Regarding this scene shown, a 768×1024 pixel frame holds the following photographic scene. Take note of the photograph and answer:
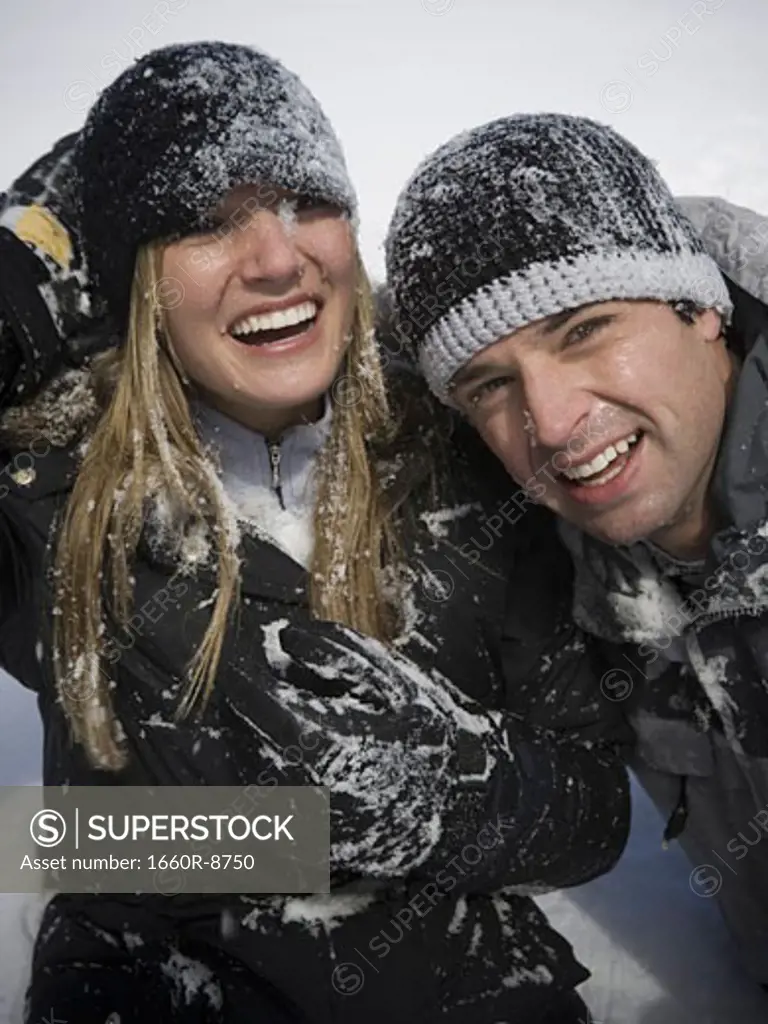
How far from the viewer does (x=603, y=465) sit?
1617 mm

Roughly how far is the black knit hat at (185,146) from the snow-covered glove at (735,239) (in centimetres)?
65

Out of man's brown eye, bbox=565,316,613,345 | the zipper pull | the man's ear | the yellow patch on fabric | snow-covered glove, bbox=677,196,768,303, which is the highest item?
the yellow patch on fabric

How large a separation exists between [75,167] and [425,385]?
2.54 feet

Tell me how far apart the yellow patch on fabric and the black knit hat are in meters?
0.08

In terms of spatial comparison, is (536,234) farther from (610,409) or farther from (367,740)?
(367,740)

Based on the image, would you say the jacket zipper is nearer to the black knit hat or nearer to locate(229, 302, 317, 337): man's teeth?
locate(229, 302, 317, 337): man's teeth

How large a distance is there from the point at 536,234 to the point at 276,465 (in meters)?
0.68

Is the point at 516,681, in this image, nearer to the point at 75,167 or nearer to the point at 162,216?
the point at 162,216

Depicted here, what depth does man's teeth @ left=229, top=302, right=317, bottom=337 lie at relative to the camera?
67.8 inches

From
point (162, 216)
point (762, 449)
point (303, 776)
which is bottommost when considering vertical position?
point (303, 776)

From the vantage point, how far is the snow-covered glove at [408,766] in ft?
5.52

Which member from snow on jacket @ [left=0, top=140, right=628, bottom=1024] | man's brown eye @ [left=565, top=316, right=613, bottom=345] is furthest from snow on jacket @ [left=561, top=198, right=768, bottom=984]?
man's brown eye @ [left=565, top=316, right=613, bottom=345]

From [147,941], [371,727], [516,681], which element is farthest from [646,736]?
[147,941]

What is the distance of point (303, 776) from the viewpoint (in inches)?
67.1
